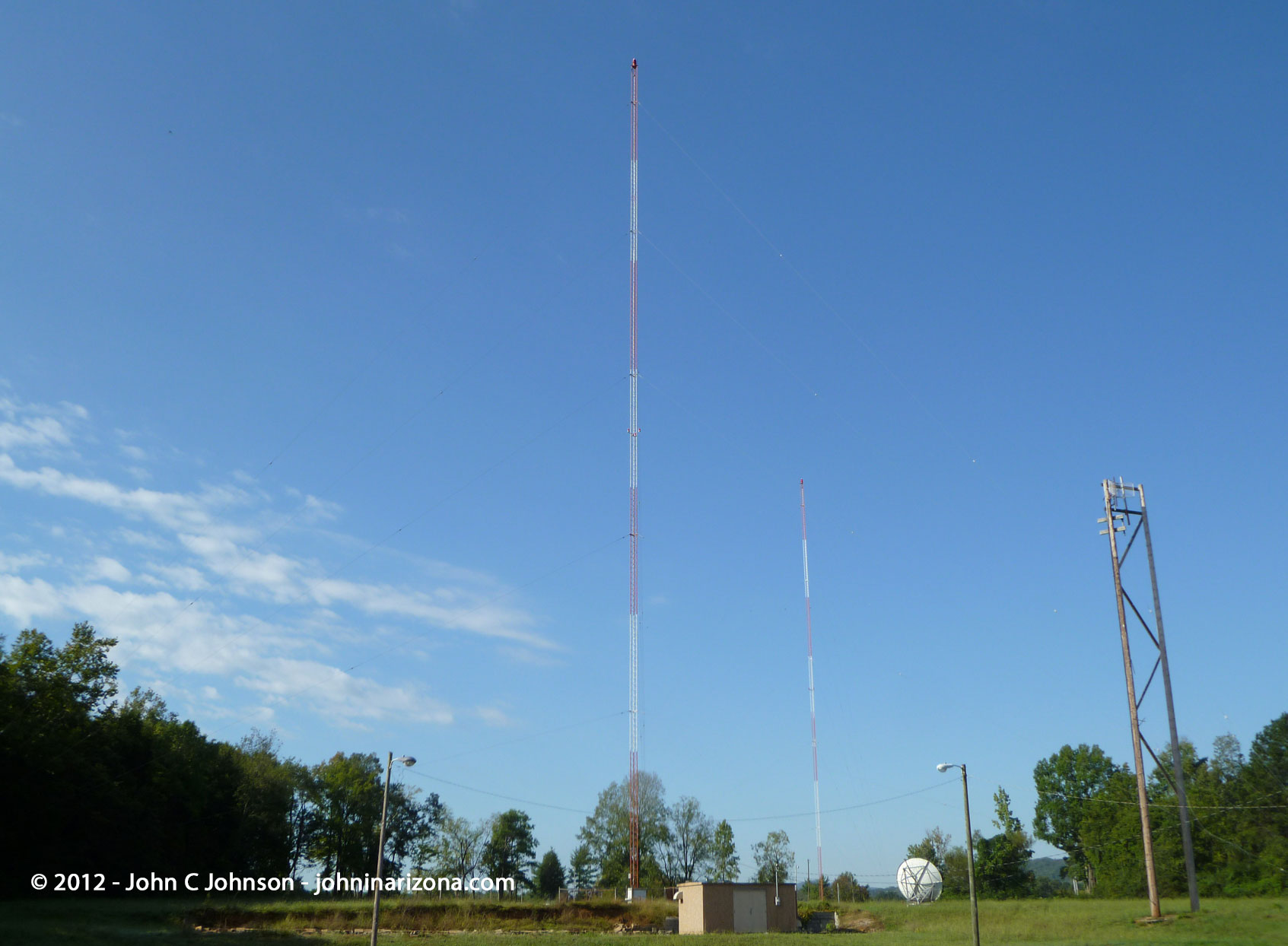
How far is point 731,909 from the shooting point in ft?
163

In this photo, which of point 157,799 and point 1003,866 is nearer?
point 157,799

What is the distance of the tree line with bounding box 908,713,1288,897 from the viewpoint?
6481 cm

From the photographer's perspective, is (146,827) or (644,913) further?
(146,827)

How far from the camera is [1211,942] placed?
3100 cm

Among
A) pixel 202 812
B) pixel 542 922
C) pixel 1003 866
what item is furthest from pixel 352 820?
pixel 1003 866

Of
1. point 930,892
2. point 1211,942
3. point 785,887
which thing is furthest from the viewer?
point 930,892

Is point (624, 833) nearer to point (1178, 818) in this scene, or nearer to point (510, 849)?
point (510, 849)

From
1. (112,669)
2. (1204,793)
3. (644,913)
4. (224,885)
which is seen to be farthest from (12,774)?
(1204,793)

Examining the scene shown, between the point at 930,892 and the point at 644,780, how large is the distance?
38475 mm

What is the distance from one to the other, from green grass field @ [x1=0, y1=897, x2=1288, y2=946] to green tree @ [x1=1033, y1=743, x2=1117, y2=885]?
44.0 meters

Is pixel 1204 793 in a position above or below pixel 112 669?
below

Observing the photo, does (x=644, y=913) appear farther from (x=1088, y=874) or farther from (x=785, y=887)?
(x=1088, y=874)

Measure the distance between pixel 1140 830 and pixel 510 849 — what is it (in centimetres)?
6445

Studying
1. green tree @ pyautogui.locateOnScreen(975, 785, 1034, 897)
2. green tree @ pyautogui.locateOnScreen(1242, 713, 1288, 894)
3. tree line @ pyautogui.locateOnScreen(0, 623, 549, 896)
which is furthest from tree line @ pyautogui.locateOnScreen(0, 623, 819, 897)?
green tree @ pyautogui.locateOnScreen(1242, 713, 1288, 894)
